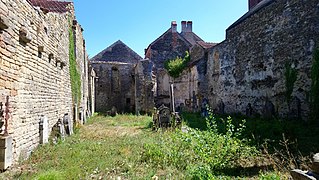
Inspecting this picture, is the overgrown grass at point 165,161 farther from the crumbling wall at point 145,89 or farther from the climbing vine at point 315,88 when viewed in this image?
the crumbling wall at point 145,89

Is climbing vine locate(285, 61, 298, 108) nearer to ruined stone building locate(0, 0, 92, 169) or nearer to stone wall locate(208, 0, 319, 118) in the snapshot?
stone wall locate(208, 0, 319, 118)

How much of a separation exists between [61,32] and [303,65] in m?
10.9

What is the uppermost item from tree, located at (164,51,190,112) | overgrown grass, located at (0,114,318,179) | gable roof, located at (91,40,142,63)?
gable roof, located at (91,40,142,63)

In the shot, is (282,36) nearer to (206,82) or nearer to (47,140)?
(206,82)

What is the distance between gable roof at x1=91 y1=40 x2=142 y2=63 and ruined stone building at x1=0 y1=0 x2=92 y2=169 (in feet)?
57.9

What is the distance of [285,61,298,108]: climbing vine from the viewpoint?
1135 cm

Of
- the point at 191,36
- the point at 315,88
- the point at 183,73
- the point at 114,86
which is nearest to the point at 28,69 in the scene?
the point at 315,88

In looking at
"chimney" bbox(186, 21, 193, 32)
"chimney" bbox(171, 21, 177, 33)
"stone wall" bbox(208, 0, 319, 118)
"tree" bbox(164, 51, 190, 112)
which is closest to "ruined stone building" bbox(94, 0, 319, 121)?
"stone wall" bbox(208, 0, 319, 118)

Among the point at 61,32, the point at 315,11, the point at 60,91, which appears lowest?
the point at 60,91

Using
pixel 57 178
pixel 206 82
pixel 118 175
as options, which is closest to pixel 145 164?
pixel 118 175

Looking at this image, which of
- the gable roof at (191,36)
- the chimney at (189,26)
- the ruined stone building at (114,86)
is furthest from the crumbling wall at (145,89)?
the chimney at (189,26)

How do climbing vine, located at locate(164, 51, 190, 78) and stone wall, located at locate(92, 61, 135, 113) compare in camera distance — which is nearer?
stone wall, located at locate(92, 61, 135, 113)

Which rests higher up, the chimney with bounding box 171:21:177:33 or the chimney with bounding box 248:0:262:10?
the chimney with bounding box 171:21:177:33

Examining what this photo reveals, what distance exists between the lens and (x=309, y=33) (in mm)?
10742
